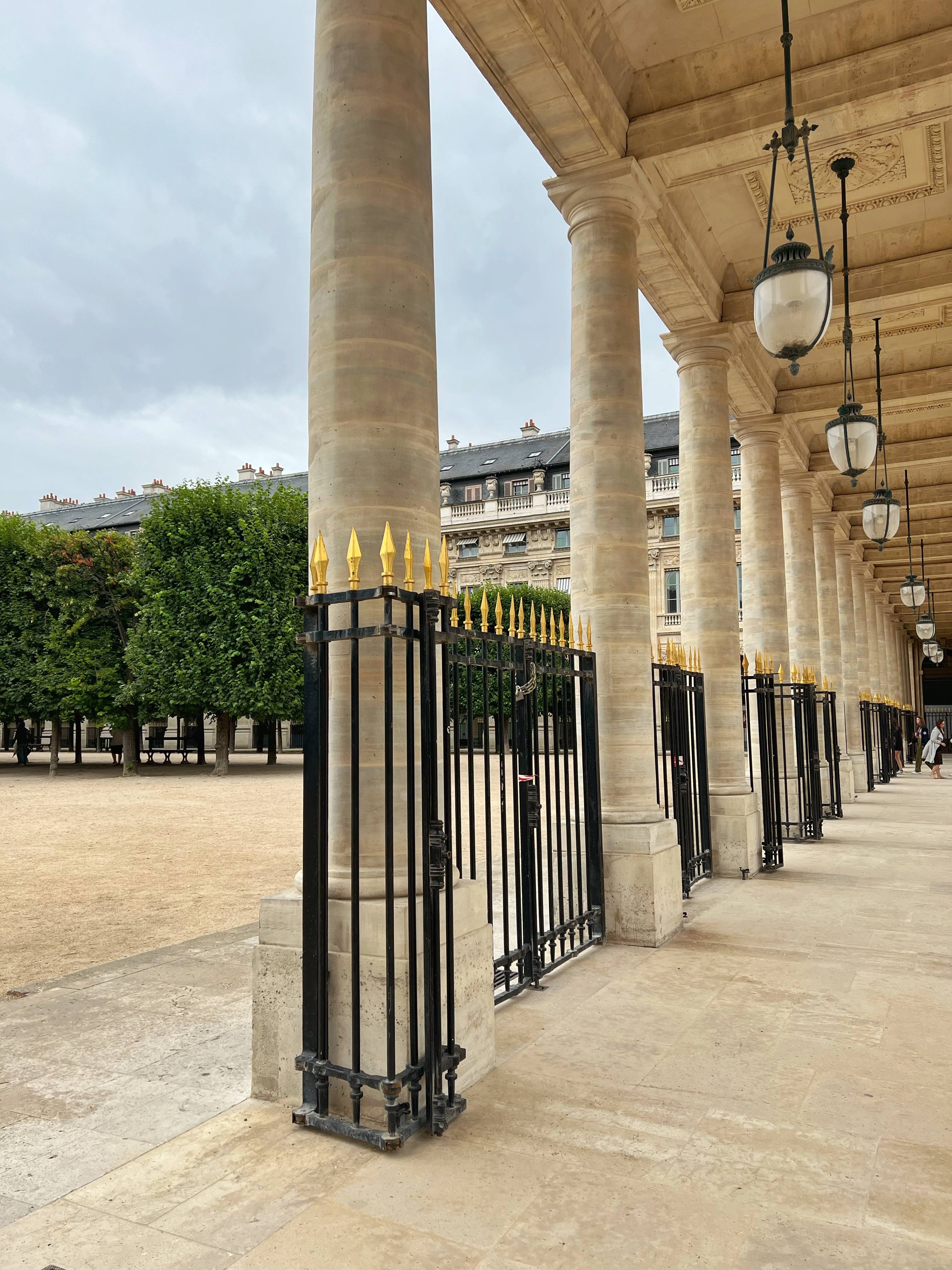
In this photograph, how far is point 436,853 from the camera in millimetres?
3398

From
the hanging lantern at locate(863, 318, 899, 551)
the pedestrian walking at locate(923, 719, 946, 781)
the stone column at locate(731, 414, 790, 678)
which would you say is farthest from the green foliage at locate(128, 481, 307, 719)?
the hanging lantern at locate(863, 318, 899, 551)

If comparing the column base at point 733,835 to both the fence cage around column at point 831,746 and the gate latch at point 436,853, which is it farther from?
the gate latch at point 436,853

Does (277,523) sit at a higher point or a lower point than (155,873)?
higher

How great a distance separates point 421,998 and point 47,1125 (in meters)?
1.50


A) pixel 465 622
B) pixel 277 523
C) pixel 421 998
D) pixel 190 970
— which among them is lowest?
pixel 190 970

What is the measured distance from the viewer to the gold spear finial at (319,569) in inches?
136

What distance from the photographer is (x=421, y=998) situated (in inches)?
142

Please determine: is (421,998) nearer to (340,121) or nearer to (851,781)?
(340,121)

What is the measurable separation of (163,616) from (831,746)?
20.9m

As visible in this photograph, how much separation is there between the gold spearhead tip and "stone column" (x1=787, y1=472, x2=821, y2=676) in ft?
41.3

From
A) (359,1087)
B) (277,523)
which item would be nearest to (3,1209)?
(359,1087)

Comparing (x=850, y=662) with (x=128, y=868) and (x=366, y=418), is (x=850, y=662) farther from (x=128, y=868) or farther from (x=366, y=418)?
(x=366, y=418)

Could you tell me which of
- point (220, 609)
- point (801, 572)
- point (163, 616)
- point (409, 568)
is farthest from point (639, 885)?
point (163, 616)

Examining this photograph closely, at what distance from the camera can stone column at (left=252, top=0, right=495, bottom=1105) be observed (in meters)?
3.62
